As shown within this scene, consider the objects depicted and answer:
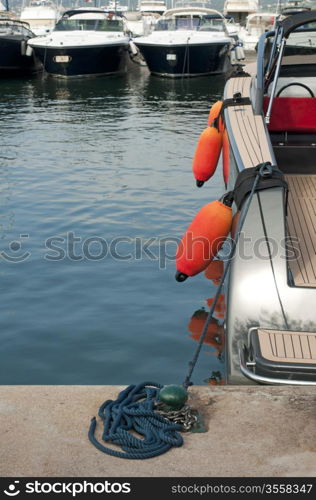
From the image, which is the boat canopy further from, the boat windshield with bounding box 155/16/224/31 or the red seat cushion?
the boat windshield with bounding box 155/16/224/31

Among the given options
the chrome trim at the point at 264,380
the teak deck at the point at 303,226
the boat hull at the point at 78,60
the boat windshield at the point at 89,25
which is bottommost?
the boat hull at the point at 78,60

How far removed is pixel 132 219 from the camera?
375 inches

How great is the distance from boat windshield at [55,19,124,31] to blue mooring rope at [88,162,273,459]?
86.7ft

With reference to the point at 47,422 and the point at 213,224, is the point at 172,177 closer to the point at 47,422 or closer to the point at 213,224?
the point at 213,224

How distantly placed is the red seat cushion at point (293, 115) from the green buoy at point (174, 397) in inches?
184

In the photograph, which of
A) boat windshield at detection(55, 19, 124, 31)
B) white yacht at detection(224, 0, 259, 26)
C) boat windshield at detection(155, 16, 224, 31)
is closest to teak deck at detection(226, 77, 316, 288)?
boat windshield at detection(155, 16, 224, 31)

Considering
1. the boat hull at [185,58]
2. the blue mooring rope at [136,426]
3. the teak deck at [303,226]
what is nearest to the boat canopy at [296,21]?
the teak deck at [303,226]

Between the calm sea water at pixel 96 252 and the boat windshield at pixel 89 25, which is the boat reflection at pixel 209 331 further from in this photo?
the boat windshield at pixel 89 25

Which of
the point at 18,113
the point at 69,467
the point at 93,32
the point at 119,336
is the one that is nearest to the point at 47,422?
the point at 69,467

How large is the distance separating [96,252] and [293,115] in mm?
2632

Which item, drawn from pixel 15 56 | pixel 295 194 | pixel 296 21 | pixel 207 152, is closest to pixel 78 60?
pixel 15 56

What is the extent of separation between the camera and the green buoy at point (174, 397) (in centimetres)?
383

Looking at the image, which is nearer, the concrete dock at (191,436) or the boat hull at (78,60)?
the concrete dock at (191,436)

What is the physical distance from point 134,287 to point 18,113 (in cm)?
1308
